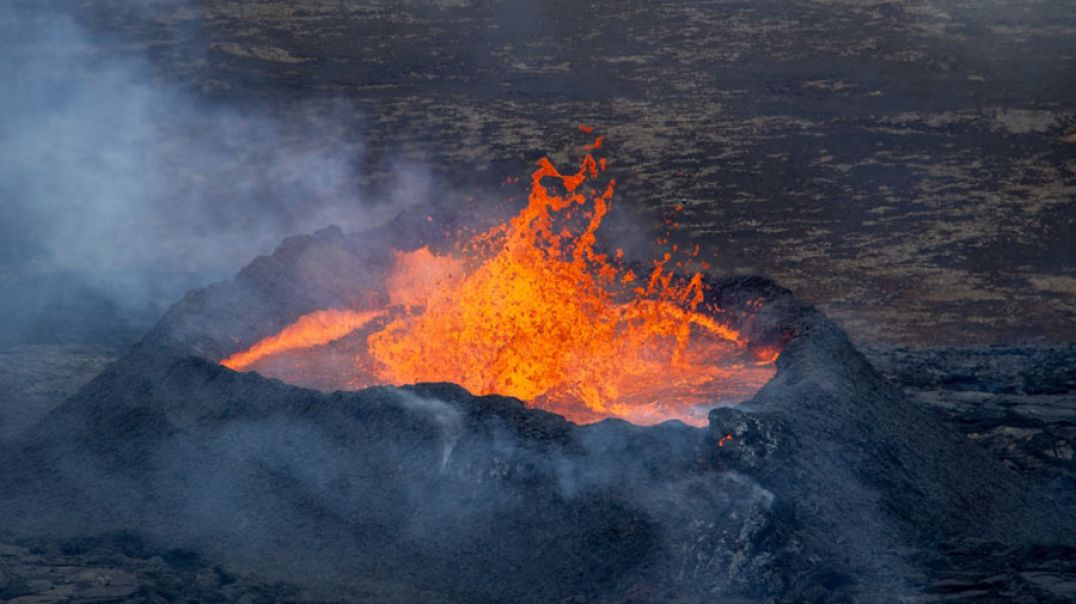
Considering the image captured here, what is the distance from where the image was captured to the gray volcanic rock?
16.7 feet

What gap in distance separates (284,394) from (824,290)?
5.11 meters

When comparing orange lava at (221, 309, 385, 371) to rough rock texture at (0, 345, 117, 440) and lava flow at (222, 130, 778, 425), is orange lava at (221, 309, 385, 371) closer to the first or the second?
lava flow at (222, 130, 778, 425)

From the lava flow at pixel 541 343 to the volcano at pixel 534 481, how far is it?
28 millimetres

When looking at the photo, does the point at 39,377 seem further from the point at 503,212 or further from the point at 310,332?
the point at 503,212

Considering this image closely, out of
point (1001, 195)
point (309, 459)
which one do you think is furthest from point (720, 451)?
point (1001, 195)

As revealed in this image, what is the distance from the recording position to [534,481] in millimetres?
5309

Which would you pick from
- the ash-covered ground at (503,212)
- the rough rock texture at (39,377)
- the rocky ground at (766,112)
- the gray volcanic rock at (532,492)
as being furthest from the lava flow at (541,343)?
the rocky ground at (766,112)

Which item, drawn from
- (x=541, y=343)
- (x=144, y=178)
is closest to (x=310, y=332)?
(x=541, y=343)

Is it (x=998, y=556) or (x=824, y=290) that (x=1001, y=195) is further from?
(x=998, y=556)

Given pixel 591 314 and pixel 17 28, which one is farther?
pixel 17 28

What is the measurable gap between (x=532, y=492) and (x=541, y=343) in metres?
1.23

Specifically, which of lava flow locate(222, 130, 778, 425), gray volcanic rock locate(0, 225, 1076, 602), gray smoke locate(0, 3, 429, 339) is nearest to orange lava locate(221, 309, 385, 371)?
lava flow locate(222, 130, 778, 425)

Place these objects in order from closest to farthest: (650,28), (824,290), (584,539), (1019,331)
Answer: (584,539), (1019,331), (824,290), (650,28)

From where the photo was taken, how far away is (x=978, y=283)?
1003 cm
